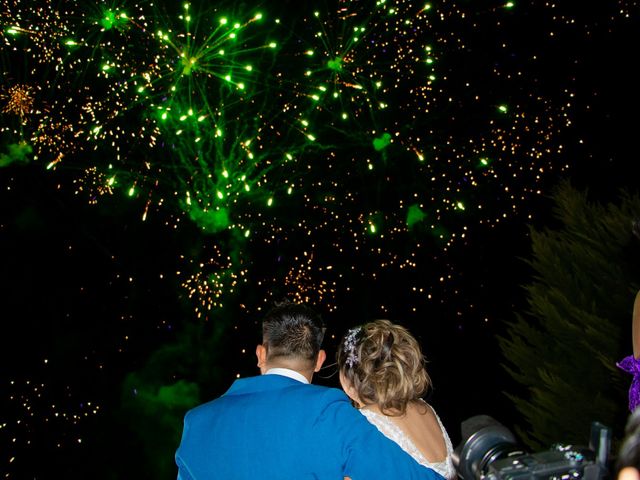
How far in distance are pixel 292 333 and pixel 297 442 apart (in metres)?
0.45

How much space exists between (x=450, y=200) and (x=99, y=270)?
10.3 ft

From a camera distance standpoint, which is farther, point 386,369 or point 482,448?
point 386,369

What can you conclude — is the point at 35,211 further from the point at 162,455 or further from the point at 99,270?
the point at 162,455

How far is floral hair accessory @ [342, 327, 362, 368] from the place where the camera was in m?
2.25

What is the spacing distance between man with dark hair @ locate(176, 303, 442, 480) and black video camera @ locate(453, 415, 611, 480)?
34.0 inches

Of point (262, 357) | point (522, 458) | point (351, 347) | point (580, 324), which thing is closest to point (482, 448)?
point (522, 458)

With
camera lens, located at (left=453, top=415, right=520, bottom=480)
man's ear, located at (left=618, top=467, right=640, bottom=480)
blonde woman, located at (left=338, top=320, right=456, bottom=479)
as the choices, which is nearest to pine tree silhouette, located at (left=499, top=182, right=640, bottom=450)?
blonde woman, located at (left=338, top=320, right=456, bottom=479)

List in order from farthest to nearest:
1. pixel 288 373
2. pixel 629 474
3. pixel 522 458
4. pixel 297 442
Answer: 1. pixel 288 373
2. pixel 297 442
3. pixel 522 458
4. pixel 629 474

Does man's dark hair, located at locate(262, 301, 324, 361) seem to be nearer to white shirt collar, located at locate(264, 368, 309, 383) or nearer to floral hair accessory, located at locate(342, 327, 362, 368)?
white shirt collar, located at locate(264, 368, 309, 383)

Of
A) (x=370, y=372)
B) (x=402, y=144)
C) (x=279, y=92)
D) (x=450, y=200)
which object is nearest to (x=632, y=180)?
(x=450, y=200)

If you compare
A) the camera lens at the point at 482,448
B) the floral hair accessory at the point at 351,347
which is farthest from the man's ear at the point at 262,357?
the camera lens at the point at 482,448

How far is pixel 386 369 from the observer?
7.17 feet

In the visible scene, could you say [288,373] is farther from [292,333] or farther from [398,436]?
[398,436]

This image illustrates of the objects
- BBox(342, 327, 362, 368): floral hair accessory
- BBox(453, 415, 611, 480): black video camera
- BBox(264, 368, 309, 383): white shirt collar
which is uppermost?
BBox(342, 327, 362, 368): floral hair accessory
